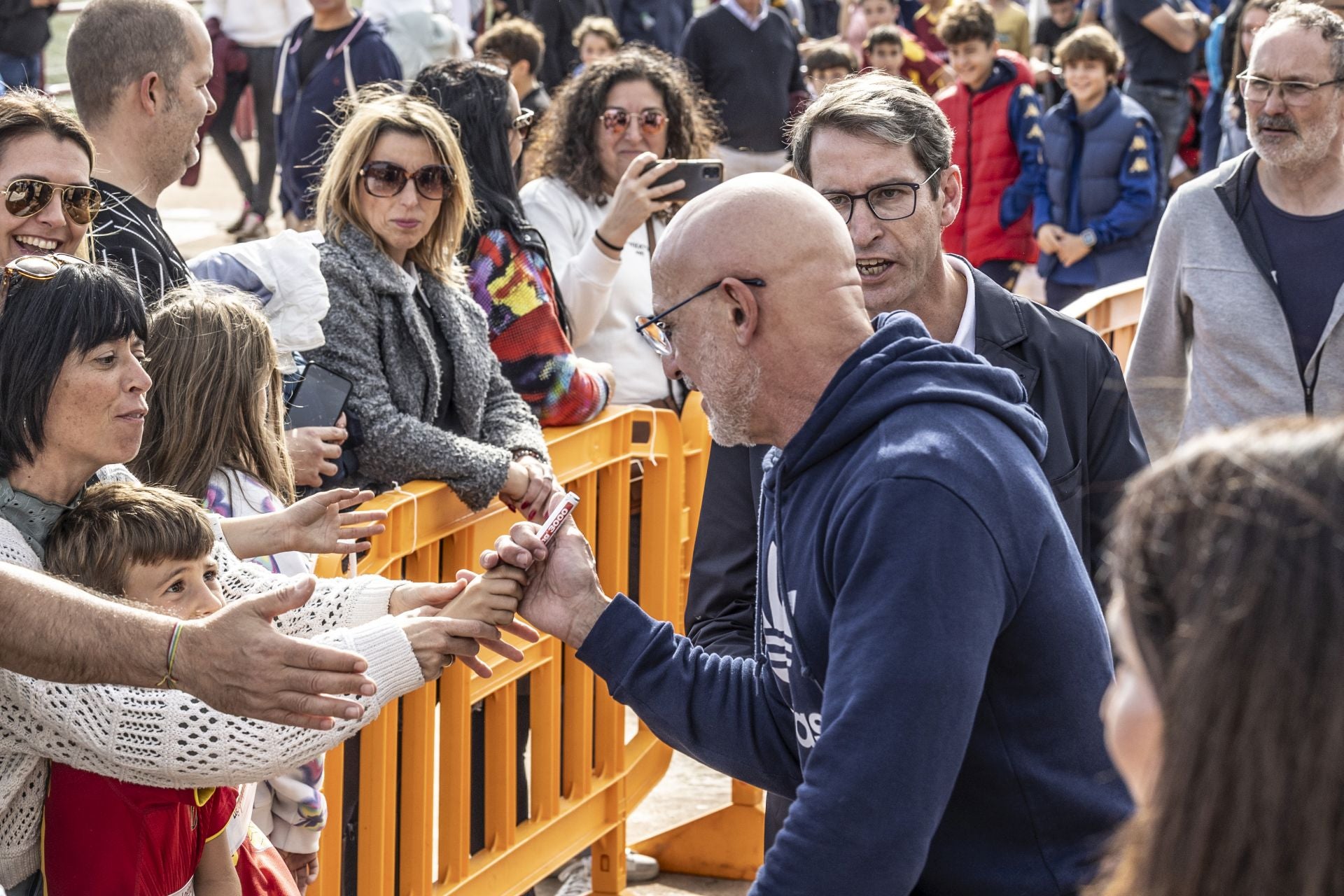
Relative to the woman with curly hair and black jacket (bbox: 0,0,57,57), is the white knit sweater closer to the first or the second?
the woman with curly hair

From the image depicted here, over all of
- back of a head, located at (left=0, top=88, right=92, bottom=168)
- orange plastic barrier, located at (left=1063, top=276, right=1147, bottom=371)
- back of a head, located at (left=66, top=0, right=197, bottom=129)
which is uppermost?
back of a head, located at (left=66, top=0, right=197, bottom=129)

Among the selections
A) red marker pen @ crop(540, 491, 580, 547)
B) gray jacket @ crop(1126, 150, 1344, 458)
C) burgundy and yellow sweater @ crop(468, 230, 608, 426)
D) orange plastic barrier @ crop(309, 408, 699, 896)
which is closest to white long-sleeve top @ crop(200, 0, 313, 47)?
Answer: orange plastic barrier @ crop(309, 408, 699, 896)

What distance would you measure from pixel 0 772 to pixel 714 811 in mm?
2960

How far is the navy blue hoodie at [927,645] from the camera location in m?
1.97

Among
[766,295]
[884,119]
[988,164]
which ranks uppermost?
[884,119]

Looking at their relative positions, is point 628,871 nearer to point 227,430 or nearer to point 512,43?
point 227,430

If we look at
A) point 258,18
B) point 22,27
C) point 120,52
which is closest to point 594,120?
point 120,52

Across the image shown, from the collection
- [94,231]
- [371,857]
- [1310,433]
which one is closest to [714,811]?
[371,857]

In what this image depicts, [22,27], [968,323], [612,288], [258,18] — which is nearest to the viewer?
[968,323]

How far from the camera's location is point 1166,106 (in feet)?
38.0

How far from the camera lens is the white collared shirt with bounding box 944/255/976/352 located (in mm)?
3309

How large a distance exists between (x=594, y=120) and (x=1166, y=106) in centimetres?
717

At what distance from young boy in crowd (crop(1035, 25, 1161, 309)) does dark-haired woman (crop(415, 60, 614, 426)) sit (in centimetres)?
471

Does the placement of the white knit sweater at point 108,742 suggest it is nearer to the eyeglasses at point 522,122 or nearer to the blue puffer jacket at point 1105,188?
the eyeglasses at point 522,122
